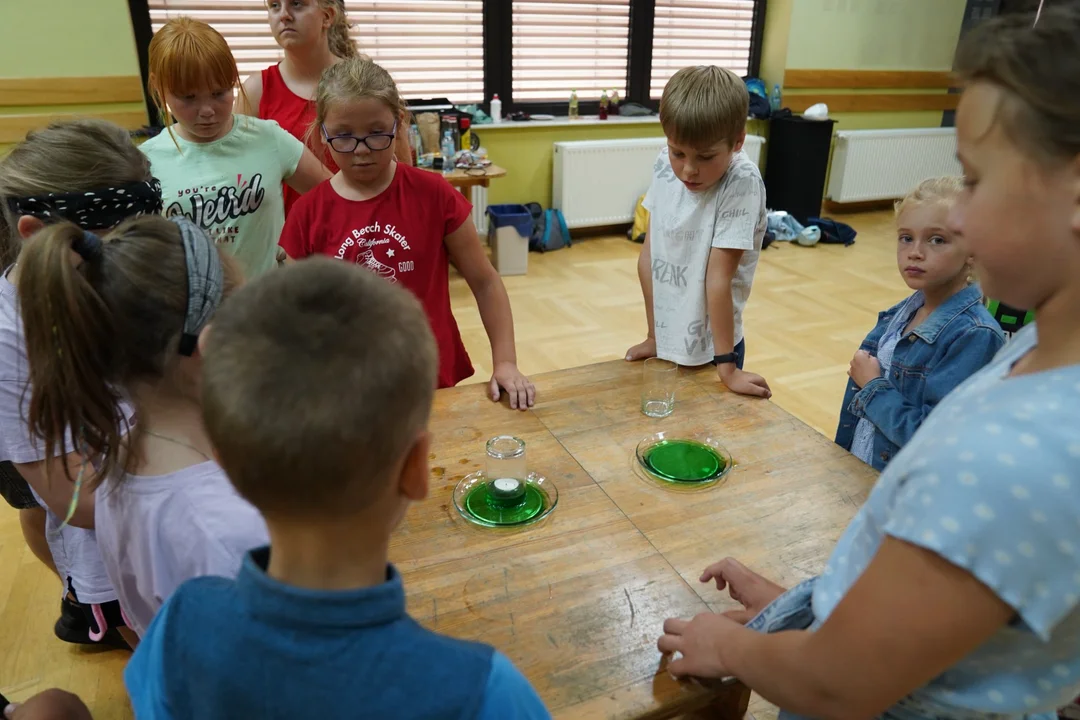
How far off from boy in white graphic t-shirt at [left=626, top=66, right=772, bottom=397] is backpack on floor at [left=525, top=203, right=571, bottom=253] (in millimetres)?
3313

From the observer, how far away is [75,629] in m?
1.85

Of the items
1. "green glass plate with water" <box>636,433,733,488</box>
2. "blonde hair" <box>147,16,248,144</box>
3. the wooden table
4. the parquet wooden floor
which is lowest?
the parquet wooden floor

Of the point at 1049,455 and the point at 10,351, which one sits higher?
the point at 1049,455

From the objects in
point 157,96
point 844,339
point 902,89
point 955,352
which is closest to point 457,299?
point 844,339

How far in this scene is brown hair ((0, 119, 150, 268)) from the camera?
46.4 inches

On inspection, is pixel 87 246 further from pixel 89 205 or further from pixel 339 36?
pixel 339 36

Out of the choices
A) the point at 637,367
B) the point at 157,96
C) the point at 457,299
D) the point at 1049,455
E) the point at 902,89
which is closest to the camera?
the point at 1049,455

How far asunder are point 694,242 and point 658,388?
50 centimetres

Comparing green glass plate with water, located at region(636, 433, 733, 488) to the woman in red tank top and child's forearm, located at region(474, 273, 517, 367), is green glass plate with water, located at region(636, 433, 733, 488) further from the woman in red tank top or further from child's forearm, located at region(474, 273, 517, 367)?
the woman in red tank top

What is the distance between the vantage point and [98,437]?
2.85 feet

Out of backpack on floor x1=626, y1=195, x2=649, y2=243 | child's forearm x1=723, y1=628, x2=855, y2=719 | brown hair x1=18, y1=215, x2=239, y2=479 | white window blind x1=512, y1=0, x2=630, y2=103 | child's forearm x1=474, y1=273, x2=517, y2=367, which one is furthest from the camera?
backpack on floor x1=626, y1=195, x2=649, y2=243

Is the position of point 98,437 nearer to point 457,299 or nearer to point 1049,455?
point 1049,455

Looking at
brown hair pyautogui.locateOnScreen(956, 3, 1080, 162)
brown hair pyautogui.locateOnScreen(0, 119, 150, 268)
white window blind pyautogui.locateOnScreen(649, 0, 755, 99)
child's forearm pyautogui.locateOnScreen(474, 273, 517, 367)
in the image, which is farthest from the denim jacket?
white window blind pyautogui.locateOnScreen(649, 0, 755, 99)

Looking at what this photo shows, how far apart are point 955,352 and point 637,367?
2.14 feet
